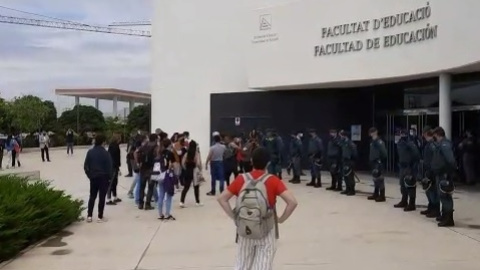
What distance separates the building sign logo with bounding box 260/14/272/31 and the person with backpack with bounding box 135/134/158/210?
12154 millimetres

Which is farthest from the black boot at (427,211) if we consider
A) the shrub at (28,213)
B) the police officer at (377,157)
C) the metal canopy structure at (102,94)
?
the metal canopy structure at (102,94)

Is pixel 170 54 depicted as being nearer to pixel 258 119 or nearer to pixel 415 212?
pixel 258 119

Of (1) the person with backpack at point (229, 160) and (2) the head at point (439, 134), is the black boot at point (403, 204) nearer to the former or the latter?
(2) the head at point (439, 134)

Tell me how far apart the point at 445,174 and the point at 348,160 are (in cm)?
522

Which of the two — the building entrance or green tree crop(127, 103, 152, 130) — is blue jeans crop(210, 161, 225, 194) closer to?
the building entrance

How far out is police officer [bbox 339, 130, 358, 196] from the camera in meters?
16.6

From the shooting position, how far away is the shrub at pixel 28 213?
9.05m

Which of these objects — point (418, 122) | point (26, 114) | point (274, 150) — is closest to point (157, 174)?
point (274, 150)

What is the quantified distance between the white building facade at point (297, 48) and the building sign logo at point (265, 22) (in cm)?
4

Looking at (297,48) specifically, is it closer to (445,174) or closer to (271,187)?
(445,174)

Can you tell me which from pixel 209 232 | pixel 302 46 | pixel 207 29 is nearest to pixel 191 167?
pixel 209 232

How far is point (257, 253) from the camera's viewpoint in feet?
20.0

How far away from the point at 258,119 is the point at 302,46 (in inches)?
187

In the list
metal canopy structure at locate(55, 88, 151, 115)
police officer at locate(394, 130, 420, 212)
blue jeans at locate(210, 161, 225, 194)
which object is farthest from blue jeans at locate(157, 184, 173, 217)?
metal canopy structure at locate(55, 88, 151, 115)
